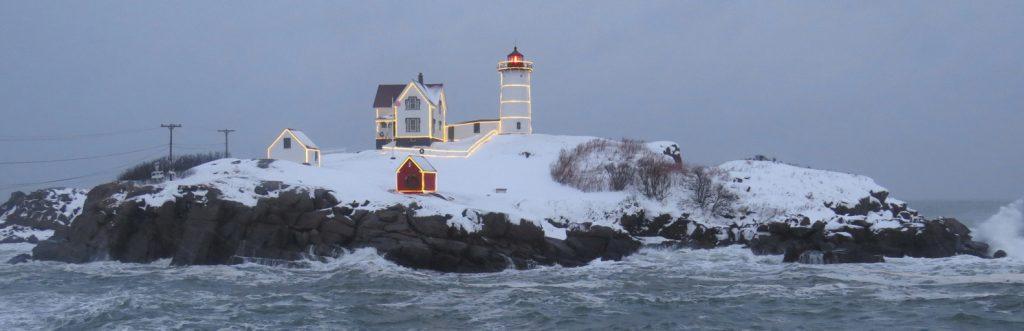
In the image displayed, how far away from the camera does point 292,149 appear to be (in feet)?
185

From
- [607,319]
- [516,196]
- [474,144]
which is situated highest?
[474,144]

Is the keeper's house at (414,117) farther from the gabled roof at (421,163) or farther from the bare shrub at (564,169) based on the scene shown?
the gabled roof at (421,163)

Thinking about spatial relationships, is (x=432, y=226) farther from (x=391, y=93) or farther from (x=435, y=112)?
(x=391, y=93)

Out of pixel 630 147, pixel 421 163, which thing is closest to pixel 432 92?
pixel 630 147

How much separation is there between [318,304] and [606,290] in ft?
29.5

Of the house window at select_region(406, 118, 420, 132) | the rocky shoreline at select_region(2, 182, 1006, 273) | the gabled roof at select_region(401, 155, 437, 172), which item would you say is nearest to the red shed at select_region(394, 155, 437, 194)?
the gabled roof at select_region(401, 155, 437, 172)

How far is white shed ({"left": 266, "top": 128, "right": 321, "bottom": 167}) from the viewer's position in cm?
5631

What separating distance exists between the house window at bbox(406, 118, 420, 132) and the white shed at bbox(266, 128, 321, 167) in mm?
9909

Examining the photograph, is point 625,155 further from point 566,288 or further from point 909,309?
point 909,309

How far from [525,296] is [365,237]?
11.9 m

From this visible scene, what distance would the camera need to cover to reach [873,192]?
49.8 metres

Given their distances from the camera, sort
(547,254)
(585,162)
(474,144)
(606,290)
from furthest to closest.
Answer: (474,144), (585,162), (547,254), (606,290)

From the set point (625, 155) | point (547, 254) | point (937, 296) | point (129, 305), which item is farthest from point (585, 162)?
point (129, 305)

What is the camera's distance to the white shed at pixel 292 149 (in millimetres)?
56312
